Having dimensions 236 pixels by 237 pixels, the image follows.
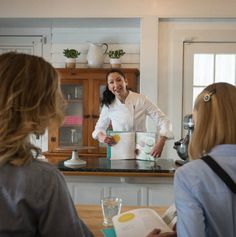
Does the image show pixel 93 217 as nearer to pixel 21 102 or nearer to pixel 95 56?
pixel 21 102

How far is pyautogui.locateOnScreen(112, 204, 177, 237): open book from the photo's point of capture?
1120mm

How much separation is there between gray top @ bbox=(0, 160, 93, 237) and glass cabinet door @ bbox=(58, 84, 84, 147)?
331cm

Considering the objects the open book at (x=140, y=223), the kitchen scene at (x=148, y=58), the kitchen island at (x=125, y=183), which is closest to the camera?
the open book at (x=140, y=223)

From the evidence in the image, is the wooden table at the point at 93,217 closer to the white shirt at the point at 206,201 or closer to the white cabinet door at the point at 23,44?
the white shirt at the point at 206,201

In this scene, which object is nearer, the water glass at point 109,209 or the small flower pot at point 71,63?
the water glass at point 109,209

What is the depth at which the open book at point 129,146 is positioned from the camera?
9.07 feet

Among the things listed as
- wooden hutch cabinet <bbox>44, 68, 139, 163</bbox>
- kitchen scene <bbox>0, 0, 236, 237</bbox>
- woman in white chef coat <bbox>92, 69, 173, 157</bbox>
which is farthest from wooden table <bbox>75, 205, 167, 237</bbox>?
wooden hutch cabinet <bbox>44, 68, 139, 163</bbox>

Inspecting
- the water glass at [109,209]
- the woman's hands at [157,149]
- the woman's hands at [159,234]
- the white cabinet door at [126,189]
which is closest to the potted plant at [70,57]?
the woman's hands at [157,149]

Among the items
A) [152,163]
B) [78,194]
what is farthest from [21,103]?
[152,163]

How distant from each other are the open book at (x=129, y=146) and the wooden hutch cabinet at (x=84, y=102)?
4.10ft

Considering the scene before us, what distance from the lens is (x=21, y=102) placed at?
0.86m

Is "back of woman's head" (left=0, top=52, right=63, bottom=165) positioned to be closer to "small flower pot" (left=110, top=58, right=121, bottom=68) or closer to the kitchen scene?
the kitchen scene

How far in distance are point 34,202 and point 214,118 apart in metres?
0.51

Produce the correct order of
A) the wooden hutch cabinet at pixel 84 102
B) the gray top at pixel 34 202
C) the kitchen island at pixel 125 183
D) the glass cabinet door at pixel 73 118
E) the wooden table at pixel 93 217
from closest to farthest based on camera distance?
the gray top at pixel 34 202 < the wooden table at pixel 93 217 < the kitchen island at pixel 125 183 < the wooden hutch cabinet at pixel 84 102 < the glass cabinet door at pixel 73 118
